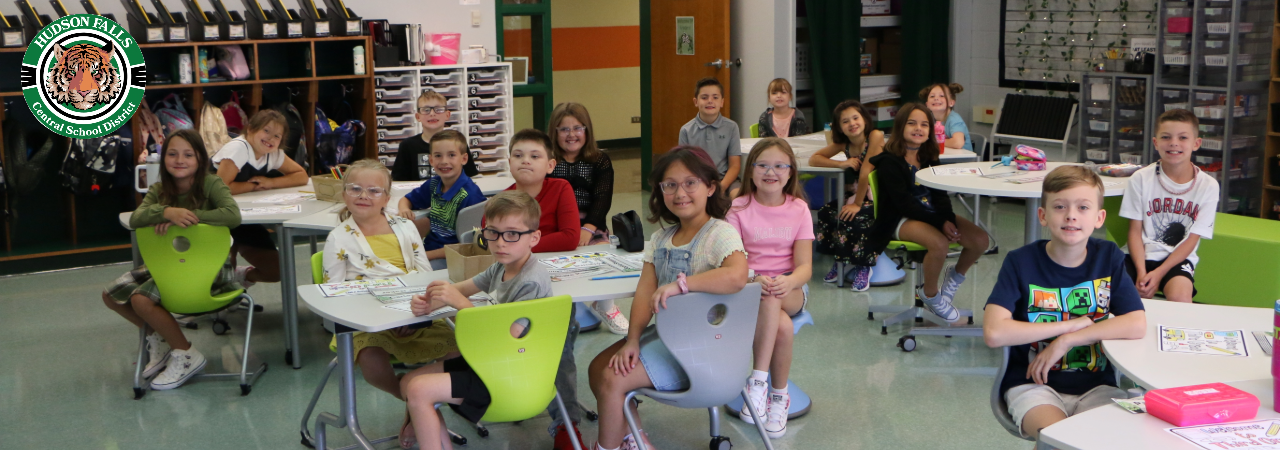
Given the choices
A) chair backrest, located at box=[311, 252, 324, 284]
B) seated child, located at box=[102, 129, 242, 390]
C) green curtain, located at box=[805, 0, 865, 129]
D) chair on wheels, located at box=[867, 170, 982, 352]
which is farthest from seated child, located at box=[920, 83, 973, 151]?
seated child, located at box=[102, 129, 242, 390]

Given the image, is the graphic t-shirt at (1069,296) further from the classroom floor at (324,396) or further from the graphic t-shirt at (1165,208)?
the graphic t-shirt at (1165,208)

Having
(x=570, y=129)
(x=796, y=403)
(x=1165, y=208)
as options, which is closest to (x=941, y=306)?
(x=1165, y=208)

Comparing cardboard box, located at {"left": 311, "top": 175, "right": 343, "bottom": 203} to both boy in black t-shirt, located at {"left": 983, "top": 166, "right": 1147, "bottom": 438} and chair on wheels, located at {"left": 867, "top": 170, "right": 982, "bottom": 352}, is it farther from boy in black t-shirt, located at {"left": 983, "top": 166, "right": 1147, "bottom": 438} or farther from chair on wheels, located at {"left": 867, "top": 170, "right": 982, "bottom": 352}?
boy in black t-shirt, located at {"left": 983, "top": 166, "right": 1147, "bottom": 438}

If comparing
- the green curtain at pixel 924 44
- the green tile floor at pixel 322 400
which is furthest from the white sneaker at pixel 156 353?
the green curtain at pixel 924 44

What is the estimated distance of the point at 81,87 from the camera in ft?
19.3

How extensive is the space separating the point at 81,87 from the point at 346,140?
4.81ft

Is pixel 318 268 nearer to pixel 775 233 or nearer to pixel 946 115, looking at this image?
pixel 775 233

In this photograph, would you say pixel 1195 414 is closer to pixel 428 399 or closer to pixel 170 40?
pixel 428 399

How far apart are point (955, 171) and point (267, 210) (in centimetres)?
292

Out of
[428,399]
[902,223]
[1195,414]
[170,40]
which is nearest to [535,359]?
[428,399]

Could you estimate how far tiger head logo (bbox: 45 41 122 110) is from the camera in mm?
5801

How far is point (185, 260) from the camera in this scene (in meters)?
3.71

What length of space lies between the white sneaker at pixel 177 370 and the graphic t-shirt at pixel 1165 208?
135 inches

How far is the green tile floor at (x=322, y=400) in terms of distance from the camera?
3375mm
